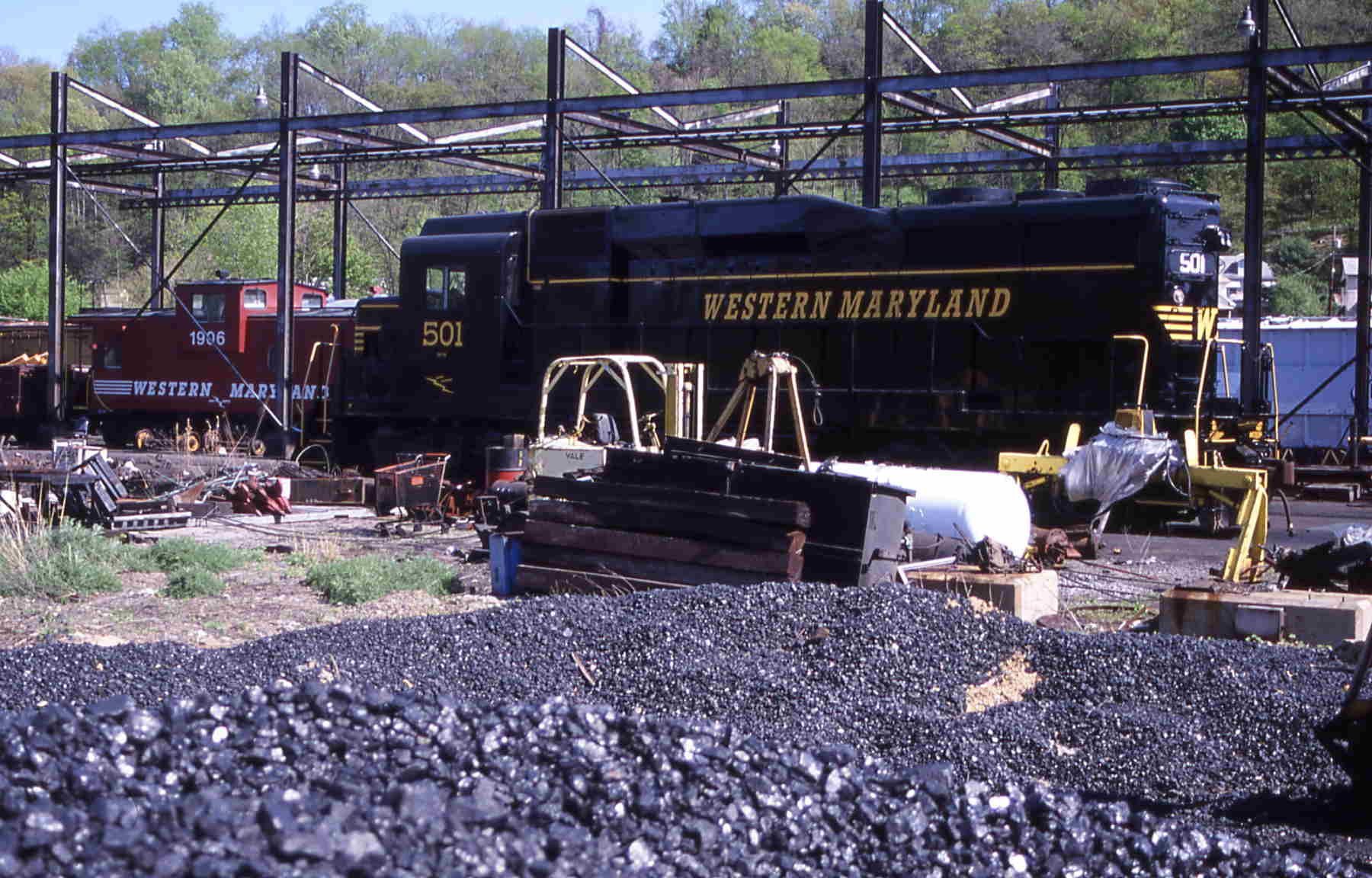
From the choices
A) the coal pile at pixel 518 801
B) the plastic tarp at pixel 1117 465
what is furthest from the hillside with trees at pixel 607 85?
the coal pile at pixel 518 801

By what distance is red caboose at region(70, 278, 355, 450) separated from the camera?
76.8ft

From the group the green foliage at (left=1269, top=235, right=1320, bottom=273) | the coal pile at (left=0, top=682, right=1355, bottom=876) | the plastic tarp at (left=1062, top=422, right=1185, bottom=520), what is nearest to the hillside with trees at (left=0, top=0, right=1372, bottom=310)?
the green foliage at (left=1269, top=235, right=1320, bottom=273)

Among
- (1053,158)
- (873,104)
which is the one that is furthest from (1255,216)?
(1053,158)

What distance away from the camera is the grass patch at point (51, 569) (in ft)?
32.9

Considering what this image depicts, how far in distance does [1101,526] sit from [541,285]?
7.92 meters

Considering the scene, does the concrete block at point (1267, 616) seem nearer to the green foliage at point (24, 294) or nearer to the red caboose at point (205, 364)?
the red caboose at point (205, 364)

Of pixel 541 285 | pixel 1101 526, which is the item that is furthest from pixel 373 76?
pixel 1101 526

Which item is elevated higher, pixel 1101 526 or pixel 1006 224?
pixel 1006 224

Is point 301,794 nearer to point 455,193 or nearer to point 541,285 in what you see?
point 541,285

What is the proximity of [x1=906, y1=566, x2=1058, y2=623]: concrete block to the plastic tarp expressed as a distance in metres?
3.56

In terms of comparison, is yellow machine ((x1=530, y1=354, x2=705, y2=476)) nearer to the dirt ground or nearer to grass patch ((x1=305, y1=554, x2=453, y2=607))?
the dirt ground

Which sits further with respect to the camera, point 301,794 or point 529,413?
point 529,413

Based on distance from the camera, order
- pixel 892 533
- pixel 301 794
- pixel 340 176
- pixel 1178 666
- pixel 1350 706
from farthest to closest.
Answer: pixel 340 176 < pixel 892 533 < pixel 1178 666 < pixel 1350 706 < pixel 301 794

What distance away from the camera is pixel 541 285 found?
1770cm
